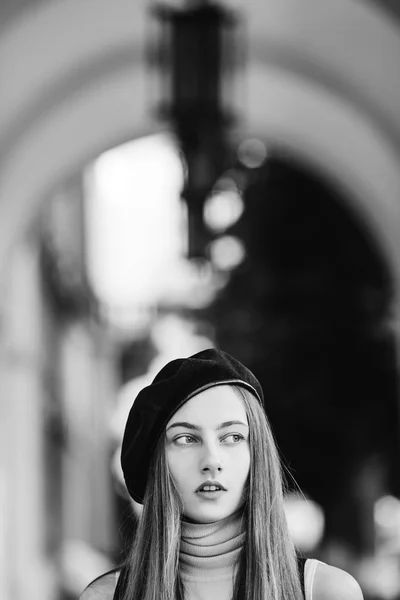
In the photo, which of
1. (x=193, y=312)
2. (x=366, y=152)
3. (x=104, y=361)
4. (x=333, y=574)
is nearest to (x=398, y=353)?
(x=366, y=152)

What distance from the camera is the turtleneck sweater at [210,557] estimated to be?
1.94 m

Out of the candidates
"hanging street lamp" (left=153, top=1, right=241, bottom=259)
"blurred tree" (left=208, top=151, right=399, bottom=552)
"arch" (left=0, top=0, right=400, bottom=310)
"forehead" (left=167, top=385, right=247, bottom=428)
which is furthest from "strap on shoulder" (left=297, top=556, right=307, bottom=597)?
"blurred tree" (left=208, top=151, right=399, bottom=552)

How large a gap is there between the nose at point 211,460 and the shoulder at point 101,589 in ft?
0.81

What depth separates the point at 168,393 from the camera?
1968mm

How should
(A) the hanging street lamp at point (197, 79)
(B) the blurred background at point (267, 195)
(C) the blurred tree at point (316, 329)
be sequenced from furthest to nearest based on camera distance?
(C) the blurred tree at point (316, 329) < (B) the blurred background at point (267, 195) < (A) the hanging street lamp at point (197, 79)

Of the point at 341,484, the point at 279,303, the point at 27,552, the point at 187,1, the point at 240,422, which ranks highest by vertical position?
the point at 187,1

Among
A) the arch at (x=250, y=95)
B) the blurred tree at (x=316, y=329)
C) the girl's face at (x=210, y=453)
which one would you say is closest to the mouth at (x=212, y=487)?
the girl's face at (x=210, y=453)

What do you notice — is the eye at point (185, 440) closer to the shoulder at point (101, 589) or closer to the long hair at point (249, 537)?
the long hair at point (249, 537)

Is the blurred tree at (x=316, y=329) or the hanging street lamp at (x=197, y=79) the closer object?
the hanging street lamp at (x=197, y=79)

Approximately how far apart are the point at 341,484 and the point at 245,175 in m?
2.89

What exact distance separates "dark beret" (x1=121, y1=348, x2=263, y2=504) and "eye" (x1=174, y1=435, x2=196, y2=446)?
1.2 inches

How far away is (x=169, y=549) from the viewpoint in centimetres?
194

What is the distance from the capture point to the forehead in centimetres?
194

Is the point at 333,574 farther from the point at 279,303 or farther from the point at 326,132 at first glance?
the point at 326,132
